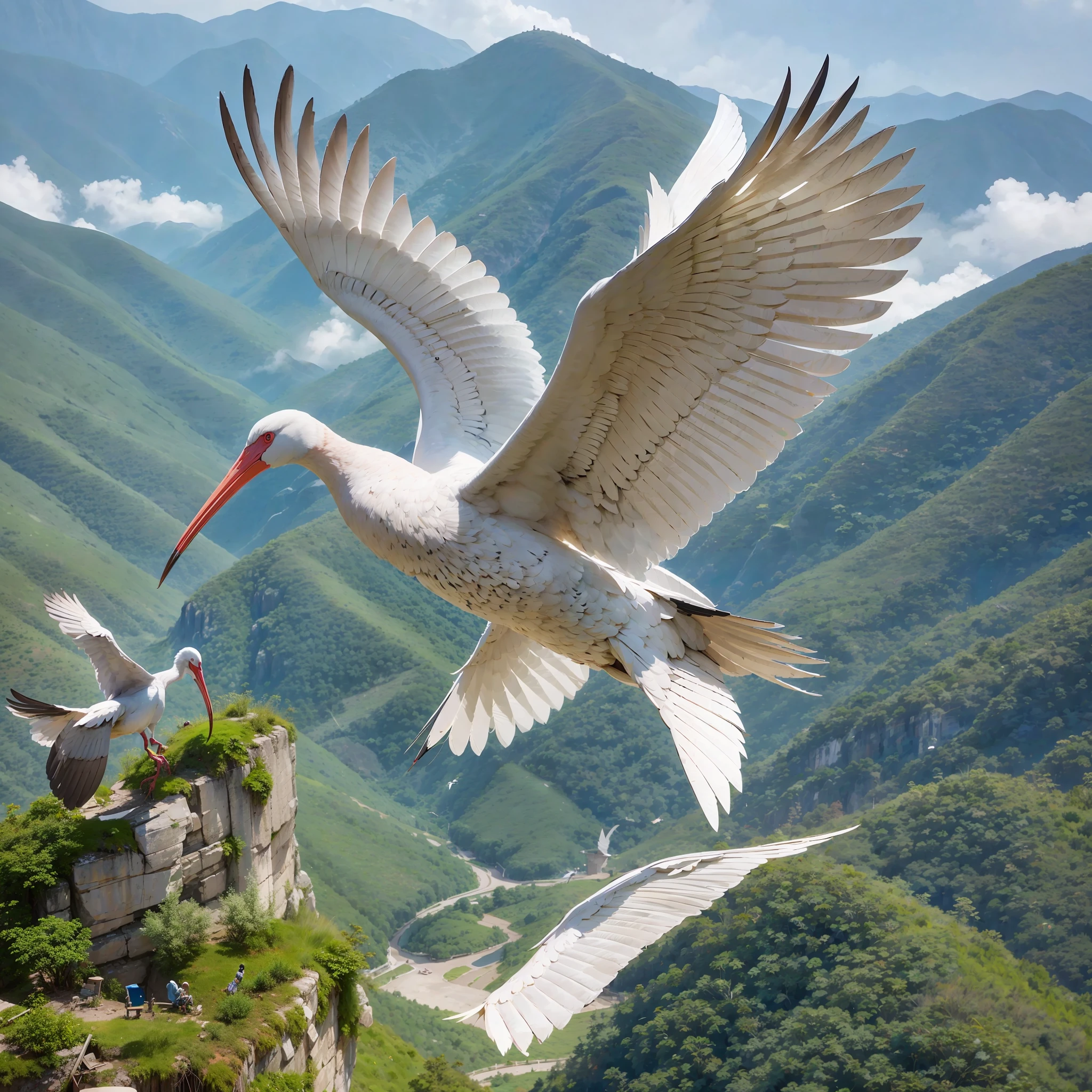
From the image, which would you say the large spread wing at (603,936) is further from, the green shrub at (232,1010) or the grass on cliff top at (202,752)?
the grass on cliff top at (202,752)

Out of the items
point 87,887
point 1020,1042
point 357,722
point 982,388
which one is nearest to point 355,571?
point 357,722

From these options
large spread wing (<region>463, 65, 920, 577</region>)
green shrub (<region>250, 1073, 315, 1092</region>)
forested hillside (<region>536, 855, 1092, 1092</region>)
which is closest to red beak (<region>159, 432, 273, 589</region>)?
large spread wing (<region>463, 65, 920, 577</region>)

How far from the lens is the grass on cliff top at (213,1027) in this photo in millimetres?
16766

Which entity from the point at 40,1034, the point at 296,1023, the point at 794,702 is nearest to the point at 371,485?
the point at 40,1034

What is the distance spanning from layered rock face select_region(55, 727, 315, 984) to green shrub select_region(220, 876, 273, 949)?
36.6 inches

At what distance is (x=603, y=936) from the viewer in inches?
153

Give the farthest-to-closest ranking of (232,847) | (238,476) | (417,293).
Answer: (232,847) < (417,293) < (238,476)

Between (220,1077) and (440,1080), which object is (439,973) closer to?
(440,1080)

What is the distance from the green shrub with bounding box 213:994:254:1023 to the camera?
62.1ft

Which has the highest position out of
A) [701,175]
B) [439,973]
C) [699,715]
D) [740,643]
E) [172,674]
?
[701,175]

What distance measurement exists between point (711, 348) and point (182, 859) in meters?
19.8

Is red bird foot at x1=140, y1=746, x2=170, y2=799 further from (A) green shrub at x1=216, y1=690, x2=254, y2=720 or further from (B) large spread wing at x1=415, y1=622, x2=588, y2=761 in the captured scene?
(B) large spread wing at x1=415, y1=622, x2=588, y2=761

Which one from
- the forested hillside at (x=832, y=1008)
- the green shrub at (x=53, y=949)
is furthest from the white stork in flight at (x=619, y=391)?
the forested hillside at (x=832, y=1008)

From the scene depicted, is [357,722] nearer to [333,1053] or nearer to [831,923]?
[831,923]
